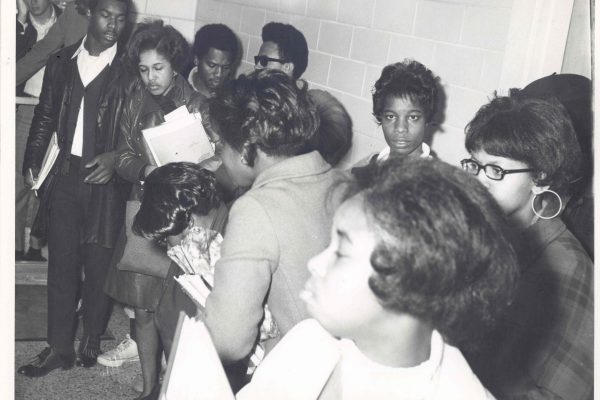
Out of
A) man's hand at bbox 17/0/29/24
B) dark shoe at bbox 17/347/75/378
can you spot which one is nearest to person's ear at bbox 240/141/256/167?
dark shoe at bbox 17/347/75/378

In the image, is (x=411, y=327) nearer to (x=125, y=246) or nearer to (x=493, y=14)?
(x=125, y=246)

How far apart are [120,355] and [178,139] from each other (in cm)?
120

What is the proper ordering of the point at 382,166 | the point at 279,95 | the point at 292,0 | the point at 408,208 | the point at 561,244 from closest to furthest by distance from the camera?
the point at 408,208
the point at 382,166
the point at 561,244
the point at 279,95
the point at 292,0

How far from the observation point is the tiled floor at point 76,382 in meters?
2.94

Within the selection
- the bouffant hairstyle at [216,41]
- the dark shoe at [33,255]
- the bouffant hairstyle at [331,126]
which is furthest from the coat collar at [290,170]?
the dark shoe at [33,255]

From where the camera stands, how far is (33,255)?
12.8ft

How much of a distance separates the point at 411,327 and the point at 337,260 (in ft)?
0.58

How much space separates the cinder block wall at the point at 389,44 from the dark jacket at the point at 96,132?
43.4 inches

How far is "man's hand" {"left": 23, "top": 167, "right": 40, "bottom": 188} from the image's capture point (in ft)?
10.1

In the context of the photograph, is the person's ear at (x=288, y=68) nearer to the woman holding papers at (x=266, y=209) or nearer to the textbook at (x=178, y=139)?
the textbook at (x=178, y=139)

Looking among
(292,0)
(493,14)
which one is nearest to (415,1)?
(493,14)

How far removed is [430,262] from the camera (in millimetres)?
969

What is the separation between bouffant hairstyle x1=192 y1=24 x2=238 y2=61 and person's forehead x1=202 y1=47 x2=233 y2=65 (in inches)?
0.7

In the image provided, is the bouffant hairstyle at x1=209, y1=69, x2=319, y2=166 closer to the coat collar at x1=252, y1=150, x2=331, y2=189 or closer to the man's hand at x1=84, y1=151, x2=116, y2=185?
the coat collar at x1=252, y1=150, x2=331, y2=189
